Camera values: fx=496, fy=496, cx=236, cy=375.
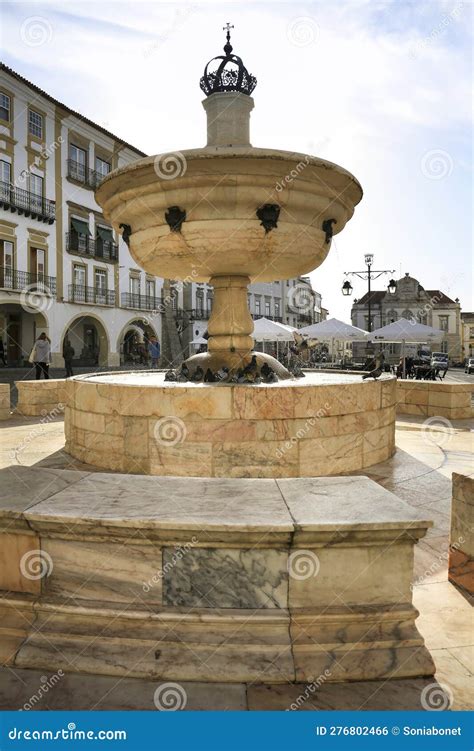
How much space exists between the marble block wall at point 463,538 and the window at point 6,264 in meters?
25.9

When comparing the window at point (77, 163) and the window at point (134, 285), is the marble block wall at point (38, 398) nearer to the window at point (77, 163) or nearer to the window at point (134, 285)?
the window at point (77, 163)

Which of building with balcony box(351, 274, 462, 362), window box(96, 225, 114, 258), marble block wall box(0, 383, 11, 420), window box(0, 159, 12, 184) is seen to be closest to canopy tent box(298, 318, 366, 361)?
marble block wall box(0, 383, 11, 420)

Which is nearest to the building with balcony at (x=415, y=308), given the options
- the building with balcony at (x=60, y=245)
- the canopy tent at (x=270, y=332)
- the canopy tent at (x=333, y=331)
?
the building with balcony at (x=60, y=245)

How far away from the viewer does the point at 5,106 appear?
25266 millimetres

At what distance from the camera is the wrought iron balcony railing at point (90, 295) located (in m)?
29.6

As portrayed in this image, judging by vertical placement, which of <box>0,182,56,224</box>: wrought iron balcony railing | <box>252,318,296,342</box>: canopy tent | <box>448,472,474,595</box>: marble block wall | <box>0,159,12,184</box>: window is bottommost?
<box>448,472,474,595</box>: marble block wall

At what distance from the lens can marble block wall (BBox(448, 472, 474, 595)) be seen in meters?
2.83

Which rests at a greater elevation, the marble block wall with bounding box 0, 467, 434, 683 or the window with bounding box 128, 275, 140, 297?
the window with bounding box 128, 275, 140, 297

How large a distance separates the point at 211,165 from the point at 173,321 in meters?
36.3

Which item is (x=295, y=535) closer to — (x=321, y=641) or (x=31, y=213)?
(x=321, y=641)

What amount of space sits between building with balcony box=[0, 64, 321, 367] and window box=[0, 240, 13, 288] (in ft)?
0.17

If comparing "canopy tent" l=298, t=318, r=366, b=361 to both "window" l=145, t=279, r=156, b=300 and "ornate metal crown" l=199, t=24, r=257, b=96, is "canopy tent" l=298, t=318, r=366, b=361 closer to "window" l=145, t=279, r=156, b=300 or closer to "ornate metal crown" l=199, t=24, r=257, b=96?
"ornate metal crown" l=199, t=24, r=257, b=96

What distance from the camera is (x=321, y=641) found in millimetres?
1918

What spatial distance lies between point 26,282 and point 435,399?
76.3 ft
